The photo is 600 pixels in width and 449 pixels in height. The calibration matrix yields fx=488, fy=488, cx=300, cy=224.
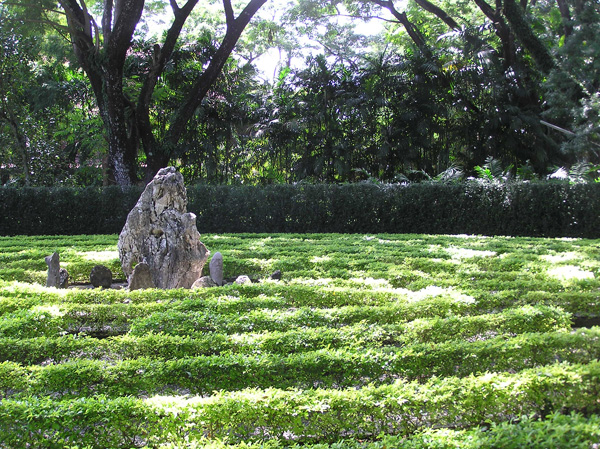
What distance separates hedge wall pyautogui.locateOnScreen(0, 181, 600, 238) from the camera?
10.9m

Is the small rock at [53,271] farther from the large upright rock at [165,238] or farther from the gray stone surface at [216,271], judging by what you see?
the gray stone surface at [216,271]

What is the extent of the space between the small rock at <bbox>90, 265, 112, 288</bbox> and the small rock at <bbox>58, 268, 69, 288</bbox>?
276 mm

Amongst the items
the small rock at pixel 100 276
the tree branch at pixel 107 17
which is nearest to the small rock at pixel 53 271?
the small rock at pixel 100 276

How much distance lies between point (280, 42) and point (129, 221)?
21247 mm

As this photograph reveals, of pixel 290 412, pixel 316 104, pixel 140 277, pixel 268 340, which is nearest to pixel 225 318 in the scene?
pixel 268 340

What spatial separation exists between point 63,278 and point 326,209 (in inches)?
274

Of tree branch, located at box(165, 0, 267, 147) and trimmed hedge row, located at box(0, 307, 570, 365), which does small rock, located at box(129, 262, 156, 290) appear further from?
tree branch, located at box(165, 0, 267, 147)

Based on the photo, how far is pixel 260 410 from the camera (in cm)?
238

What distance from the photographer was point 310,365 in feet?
9.40

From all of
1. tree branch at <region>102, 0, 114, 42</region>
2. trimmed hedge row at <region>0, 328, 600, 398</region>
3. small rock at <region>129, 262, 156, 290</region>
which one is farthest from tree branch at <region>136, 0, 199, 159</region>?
trimmed hedge row at <region>0, 328, 600, 398</region>

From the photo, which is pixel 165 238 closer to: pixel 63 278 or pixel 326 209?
pixel 63 278

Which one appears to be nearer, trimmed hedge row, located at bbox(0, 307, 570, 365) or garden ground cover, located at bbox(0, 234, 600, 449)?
garden ground cover, located at bbox(0, 234, 600, 449)

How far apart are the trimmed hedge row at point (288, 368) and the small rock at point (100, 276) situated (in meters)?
3.13

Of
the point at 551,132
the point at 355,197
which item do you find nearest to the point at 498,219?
the point at 355,197
